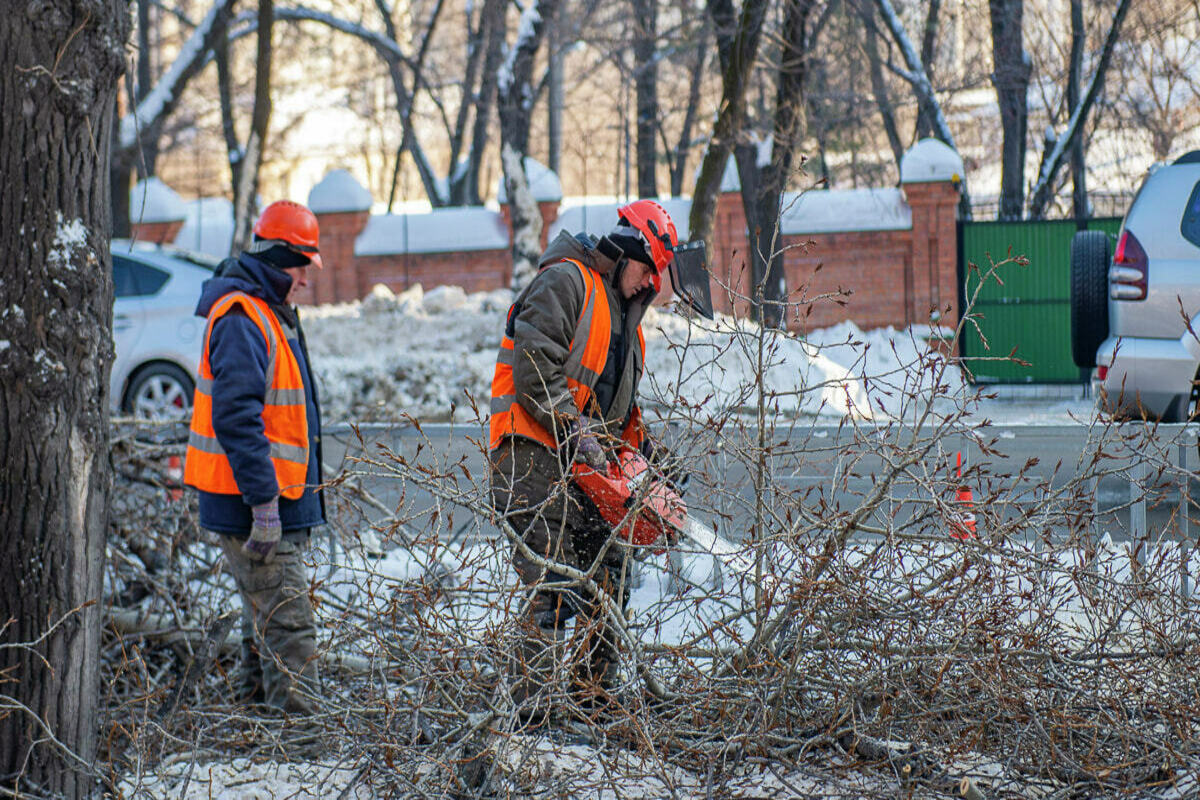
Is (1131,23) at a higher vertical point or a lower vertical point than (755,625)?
higher

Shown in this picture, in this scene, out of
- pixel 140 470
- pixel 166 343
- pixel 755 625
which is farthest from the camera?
pixel 166 343

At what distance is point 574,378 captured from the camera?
4.36 metres

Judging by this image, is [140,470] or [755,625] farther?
[140,470]

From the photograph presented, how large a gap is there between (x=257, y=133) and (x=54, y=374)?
11.9 m

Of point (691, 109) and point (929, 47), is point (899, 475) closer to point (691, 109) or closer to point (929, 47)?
point (929, 47)

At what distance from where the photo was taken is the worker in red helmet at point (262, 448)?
172 inches

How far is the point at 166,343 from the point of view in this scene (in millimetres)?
10734

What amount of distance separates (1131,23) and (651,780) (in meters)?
19.5

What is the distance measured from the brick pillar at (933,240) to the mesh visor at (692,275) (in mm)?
12786

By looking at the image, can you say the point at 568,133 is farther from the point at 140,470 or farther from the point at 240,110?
the point at 140,470

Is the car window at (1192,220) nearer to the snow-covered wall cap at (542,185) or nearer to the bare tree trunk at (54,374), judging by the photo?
the bare tree trunk at (54,374)

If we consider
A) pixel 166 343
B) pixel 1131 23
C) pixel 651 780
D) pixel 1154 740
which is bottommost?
pixel 651 780

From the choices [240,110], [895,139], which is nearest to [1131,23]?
[895,139]

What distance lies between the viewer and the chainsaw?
3850 mm
